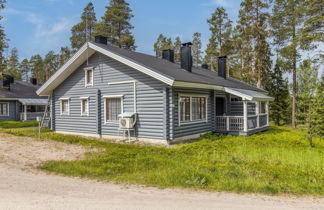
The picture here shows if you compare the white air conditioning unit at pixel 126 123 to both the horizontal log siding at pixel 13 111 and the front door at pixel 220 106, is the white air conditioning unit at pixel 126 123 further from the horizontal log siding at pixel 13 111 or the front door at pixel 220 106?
the horizontal log siding at pixel 13 111

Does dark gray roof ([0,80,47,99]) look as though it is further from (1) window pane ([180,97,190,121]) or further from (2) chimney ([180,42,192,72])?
(1) window pane ([180,97,190,121])

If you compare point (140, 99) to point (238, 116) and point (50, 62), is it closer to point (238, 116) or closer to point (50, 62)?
point (238, 116)

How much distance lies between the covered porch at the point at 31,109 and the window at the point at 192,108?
20.6m

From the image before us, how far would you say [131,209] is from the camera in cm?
371

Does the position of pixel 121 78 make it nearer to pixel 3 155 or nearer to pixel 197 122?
pixel 197 122

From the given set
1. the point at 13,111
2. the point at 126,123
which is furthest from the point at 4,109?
the point at 126,123

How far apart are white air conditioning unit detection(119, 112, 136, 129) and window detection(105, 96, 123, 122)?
2.65 ft

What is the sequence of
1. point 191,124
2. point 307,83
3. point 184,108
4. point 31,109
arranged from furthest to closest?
point 31,109
point 191,124
point 184,108
point 307,83

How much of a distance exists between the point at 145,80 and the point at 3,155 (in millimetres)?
Result: 6462

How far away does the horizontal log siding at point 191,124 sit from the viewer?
10.7 m

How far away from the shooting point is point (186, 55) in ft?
46.0

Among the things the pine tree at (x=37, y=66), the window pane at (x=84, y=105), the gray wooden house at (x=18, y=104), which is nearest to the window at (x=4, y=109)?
the gray wooden house at (x=18, y=104)

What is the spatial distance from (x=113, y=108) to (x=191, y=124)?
4.34 metres

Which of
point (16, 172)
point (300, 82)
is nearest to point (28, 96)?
point (16, 172)
